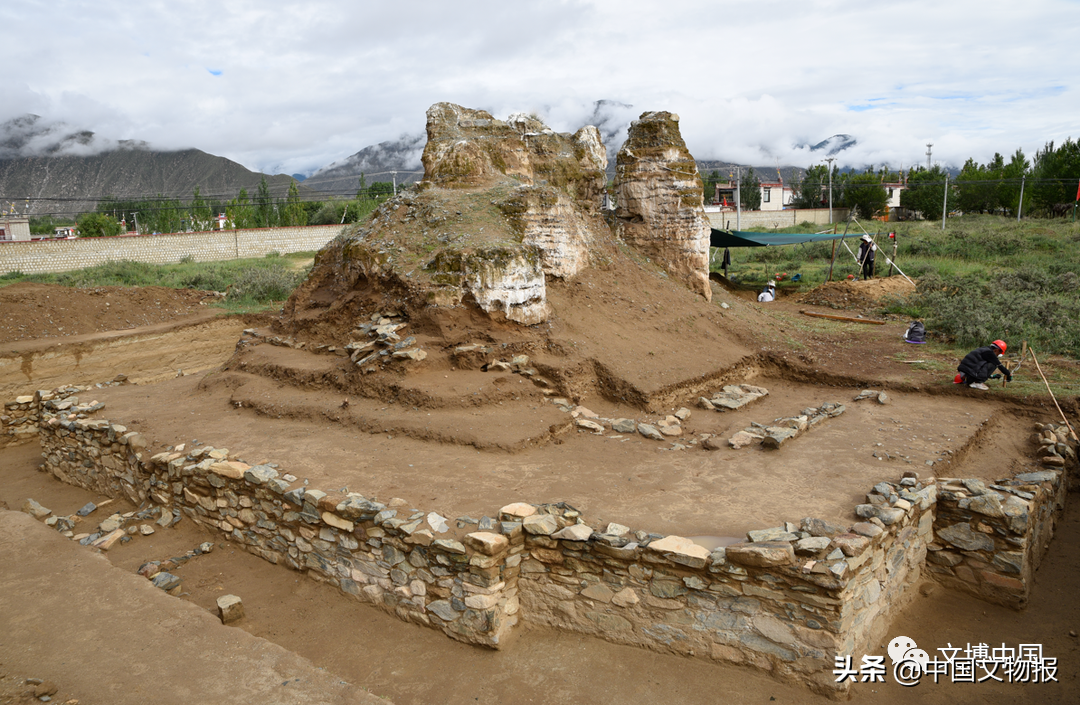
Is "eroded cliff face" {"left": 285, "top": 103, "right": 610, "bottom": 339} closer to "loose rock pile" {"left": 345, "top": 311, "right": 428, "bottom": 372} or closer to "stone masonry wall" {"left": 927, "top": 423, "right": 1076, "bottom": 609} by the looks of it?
"loose rock pile" {"left": 345, "top": 311, "right": 428, "bottom": 372}

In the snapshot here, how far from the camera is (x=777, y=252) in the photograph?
93.3 ft

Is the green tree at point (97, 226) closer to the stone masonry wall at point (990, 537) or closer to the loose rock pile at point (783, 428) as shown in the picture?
the loose rock pile at point (783, 428)

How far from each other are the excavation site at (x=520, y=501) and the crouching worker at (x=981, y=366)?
0.20m

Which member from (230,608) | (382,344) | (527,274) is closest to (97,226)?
(382,344)

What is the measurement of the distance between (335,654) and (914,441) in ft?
21.3

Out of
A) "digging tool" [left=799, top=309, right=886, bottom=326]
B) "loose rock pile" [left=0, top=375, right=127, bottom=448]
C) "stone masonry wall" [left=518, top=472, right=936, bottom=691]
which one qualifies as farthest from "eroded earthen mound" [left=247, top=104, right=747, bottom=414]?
"digging tool" [left=799, top=309, right=886, bottom=326]

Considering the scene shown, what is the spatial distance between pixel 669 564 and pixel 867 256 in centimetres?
1776

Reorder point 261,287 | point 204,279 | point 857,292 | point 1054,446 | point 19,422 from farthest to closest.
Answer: point 204,279
point 261,287
point 857,292
point 19,422
point 1054,446

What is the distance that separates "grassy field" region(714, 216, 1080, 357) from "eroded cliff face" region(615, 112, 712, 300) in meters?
5.04

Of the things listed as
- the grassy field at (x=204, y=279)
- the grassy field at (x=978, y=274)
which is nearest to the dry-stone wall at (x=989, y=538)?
the grassy field at (x=978, y=274)

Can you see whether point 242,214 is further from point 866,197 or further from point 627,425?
point 627,425

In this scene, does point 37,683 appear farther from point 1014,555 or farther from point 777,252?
point 777,252

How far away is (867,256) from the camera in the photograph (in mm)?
19438

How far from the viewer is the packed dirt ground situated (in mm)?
4754
